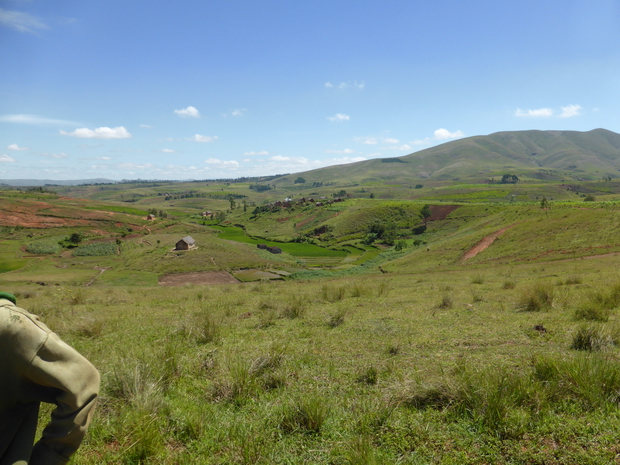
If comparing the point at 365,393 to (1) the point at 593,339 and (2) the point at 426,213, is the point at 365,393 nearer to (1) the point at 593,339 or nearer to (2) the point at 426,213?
(1) the point at 593,339

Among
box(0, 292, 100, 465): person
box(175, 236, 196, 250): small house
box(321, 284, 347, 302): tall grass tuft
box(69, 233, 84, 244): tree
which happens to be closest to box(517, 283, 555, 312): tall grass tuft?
box(321, 284, 347, 302): tall grass tuft

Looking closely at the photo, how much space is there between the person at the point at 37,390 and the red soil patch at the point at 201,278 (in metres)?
50.0

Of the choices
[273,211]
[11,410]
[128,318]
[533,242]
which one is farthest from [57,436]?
[273,211]

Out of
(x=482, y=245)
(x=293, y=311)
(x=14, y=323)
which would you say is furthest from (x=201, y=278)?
(x=14, y=323)

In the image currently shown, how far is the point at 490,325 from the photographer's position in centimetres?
907

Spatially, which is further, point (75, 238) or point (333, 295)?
point (75, 238)

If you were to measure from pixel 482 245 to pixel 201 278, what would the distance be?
44.3 meters

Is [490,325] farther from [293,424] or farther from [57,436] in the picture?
[57,436]

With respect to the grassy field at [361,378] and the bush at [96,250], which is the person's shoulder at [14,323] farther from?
the bush at [96,250]

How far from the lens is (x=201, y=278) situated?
5381cm

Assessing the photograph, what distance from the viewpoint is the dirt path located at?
132ft

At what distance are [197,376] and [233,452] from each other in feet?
8.67

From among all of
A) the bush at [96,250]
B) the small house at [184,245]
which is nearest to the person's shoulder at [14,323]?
the small house at [184,245]

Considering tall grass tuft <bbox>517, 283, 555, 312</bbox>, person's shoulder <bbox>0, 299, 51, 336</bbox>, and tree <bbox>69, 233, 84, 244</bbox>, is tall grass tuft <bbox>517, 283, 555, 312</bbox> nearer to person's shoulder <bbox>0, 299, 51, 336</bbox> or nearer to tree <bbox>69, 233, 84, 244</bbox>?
person's shoulder <bbox>0, 299, 51, 336</bbox>
